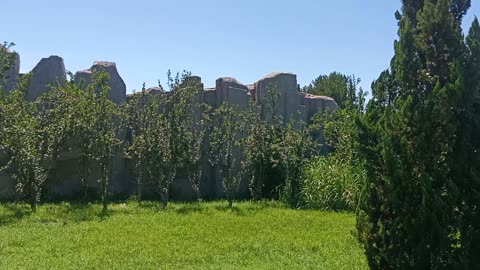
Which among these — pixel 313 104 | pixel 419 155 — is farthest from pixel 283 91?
pixel 419 155

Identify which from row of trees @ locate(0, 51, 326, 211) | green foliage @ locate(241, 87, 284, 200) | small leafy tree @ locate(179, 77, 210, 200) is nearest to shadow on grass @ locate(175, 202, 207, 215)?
row of trees @ locate(0, 51, 326, 211)

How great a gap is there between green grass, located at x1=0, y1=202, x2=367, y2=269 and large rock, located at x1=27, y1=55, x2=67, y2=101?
3651mm

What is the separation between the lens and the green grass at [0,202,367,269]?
18.8ft

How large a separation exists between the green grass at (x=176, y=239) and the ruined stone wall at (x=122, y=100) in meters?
2.63

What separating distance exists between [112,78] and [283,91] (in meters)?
4.35

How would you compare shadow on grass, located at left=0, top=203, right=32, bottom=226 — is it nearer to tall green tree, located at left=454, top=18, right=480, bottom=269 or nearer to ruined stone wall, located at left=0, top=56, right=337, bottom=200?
ruined stone wall, located at left=0, top=56, right=337, bottom=200

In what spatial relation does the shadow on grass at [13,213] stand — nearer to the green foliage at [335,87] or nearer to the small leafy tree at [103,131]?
the small leafy tree at [103,131]

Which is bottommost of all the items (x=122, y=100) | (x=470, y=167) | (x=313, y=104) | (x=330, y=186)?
(x=330, y=186)

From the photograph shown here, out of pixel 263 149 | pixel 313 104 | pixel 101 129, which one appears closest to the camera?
pixel 101 129

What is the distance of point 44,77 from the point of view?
42.3ft

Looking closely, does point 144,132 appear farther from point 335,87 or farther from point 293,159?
point 335,87

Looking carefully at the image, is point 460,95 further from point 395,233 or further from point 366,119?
point 395,233

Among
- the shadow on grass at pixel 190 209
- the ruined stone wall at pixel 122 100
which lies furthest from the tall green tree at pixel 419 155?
the ruined stone wall at pixel 122 100

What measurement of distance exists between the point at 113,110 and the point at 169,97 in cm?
118
